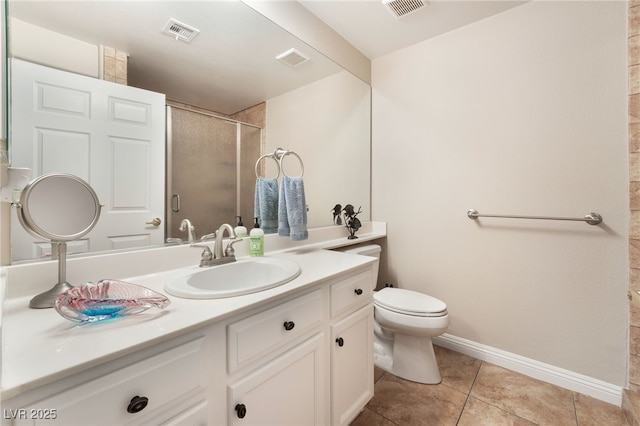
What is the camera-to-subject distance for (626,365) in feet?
4.47

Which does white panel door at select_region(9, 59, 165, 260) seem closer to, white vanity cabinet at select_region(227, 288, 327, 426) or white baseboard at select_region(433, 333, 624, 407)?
white vanity cabinet at select_region(227, 288, 327, 426)

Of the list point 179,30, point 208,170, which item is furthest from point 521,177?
point 179,30

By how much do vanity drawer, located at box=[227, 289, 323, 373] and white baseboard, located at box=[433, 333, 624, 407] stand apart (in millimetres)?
1382

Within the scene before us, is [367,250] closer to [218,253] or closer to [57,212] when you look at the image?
[218,253]

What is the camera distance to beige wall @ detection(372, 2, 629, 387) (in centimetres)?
139

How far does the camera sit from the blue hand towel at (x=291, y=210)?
145 centimetres

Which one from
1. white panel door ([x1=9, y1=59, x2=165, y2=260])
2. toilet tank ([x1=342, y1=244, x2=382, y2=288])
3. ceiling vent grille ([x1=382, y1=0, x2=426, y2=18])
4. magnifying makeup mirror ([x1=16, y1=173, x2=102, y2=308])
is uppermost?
ceiling vent grille ([x1=382, y1=0, x2=426, y2=18])

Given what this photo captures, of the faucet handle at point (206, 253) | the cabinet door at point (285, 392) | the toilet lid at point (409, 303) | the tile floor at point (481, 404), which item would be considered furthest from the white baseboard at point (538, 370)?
the faucet handle at point (206, 253)

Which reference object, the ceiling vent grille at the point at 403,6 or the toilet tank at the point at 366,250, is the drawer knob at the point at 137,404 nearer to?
the toilet tank at the point at 366,250

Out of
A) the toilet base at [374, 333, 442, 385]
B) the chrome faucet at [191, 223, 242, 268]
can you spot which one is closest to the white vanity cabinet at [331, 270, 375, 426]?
the toilet base at [374, 333, 442, 385]

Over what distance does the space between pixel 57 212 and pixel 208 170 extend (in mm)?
606

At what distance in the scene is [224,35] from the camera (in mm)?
1360

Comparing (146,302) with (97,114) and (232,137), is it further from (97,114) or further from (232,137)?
(232,137)

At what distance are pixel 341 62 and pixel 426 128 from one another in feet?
2.66
